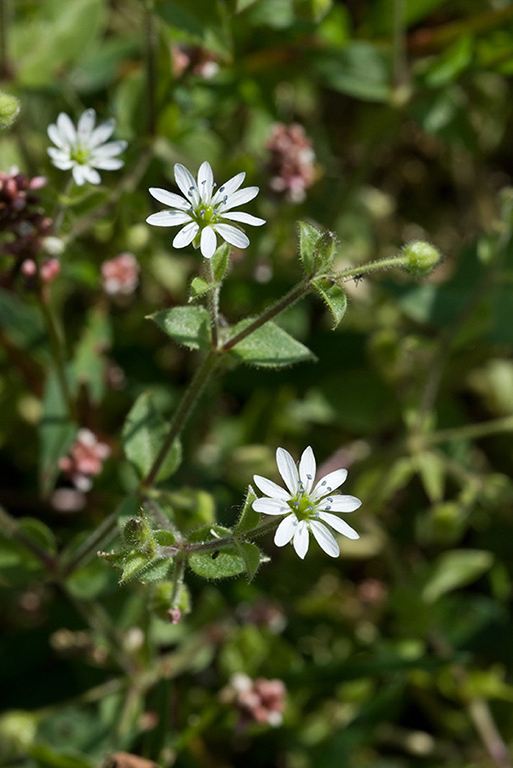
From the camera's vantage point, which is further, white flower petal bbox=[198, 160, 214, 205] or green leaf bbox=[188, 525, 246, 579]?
white flower petal bbox=[198, 160, 214, 205]

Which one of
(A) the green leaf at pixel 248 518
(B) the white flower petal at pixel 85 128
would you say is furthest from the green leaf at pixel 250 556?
(B) the white flower petal at pixel 85 128

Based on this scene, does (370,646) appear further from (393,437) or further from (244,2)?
(244,2)

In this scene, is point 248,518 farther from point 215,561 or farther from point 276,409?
point 276,409

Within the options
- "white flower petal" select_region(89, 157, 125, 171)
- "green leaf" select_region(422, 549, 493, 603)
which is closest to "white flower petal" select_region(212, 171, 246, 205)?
"white flower petal" select_region(89, 157, 125, 171)

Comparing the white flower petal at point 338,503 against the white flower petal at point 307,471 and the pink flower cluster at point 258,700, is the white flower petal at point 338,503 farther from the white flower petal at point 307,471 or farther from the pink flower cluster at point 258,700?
the pink flower cluster at point 258,700

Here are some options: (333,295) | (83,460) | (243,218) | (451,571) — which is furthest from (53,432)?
(451,571)

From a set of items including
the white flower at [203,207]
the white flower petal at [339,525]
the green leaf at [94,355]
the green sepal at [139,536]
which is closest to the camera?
the green sepal at [139,536]

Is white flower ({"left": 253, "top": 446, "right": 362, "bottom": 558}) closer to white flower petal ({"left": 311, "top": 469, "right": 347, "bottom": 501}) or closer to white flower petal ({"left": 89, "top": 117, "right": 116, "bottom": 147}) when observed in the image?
white flower petal ({"left": 311, "top": 469, "right": 347, "bottom": 501})
